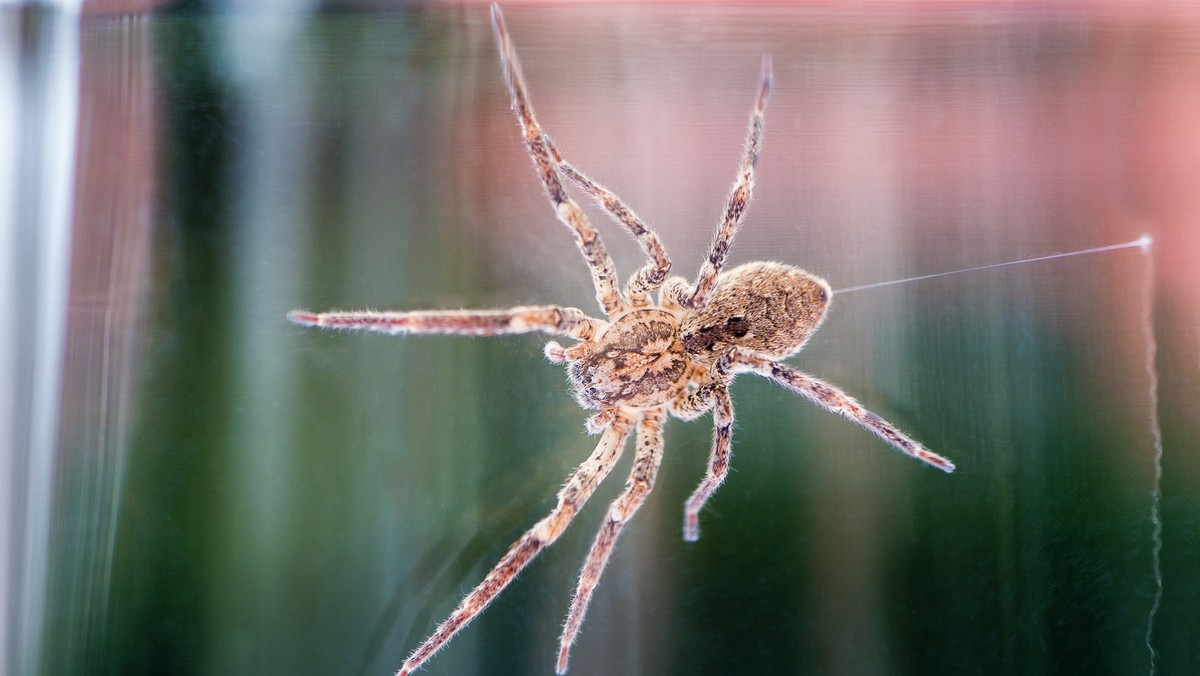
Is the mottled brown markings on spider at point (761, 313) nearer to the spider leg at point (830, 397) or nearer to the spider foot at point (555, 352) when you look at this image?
the spider leg at point (830, 397)

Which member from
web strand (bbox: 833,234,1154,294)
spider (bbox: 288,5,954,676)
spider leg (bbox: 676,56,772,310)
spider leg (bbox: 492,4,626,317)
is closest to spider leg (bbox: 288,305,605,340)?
spider (bbox: 288,5,954,676)

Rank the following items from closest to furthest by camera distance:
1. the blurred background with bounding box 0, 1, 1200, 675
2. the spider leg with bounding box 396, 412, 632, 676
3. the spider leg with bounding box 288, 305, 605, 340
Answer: the spider leg with bounding box 288, 305, 605, 340 < the spider leg with bounding box 396, 412, 632, 676 < the blurred background with bounding box 0, 1, 1200, 675

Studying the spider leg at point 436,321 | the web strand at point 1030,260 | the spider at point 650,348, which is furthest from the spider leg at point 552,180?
the web strand at point 1030,260

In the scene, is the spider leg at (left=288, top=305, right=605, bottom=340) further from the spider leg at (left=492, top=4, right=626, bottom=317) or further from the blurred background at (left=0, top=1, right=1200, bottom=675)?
the blurred background at (left=0, top=1, right=1200, bottom=675)

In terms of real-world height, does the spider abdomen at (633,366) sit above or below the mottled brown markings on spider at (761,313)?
below

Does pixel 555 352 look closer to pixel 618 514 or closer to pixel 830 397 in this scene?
pixel 618 514

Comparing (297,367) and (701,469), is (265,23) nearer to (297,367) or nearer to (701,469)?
(297,367)
